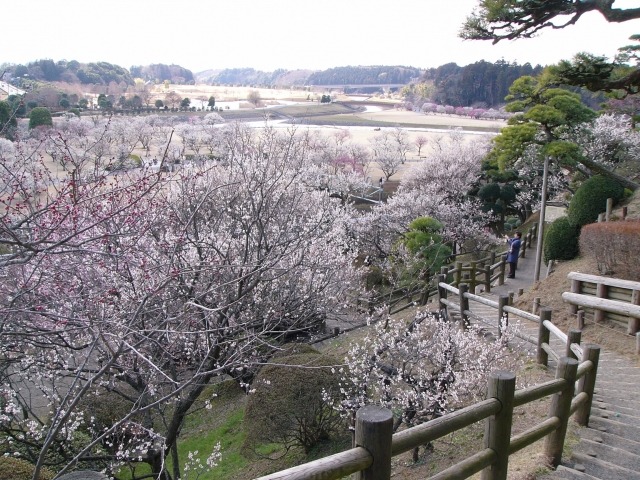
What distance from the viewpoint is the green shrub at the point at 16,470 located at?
5.19m

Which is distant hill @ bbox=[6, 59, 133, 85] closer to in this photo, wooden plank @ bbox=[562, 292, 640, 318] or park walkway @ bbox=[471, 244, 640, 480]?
wooden plank @ bbox=[562, 292, 640, 318]

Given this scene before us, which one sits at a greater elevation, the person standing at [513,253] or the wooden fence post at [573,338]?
the wooden fence post at [573,338]

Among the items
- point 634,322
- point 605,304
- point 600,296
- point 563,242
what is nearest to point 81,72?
point 563,242

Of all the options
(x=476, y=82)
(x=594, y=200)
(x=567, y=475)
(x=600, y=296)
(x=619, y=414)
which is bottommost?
(x=619, y=414)

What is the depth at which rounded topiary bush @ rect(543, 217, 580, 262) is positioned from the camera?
13656 millimetres

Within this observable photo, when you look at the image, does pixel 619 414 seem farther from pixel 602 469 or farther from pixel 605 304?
pixel 605 304

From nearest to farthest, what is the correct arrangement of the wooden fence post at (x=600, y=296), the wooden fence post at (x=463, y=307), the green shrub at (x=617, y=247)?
the wooden fence post at (x=600, y=296) → the green shrub at (x=617, y=247) → the wooden fence post at (x=463, y=307)

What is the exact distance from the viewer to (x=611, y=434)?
469 centimetres

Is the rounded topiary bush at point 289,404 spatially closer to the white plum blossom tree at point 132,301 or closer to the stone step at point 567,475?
the white plum blossom tree at point 132,301

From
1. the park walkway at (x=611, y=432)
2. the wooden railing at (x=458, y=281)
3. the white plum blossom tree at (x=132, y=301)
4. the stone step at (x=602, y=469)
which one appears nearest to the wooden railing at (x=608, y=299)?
the park walkway at (x=611, y=432)

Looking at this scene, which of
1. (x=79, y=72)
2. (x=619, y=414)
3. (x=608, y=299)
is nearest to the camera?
(x=619, y=414)

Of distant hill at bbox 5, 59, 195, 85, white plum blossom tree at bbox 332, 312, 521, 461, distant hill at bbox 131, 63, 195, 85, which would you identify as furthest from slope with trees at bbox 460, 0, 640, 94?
distant hill at bbox 131, 63, 195, 85

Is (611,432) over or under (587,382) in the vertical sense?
under

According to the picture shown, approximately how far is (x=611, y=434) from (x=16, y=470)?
638cm
